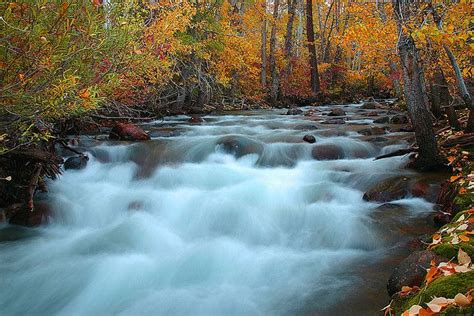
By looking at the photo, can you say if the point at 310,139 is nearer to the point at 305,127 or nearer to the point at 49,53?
the point at 305,127

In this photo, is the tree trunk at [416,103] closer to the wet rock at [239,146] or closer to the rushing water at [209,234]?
the rushing water at [209,234]

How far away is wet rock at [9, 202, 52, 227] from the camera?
5875 mm

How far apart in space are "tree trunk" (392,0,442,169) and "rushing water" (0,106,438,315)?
2.42ft

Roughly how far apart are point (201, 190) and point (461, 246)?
5.07 m

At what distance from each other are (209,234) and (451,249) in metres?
3.68

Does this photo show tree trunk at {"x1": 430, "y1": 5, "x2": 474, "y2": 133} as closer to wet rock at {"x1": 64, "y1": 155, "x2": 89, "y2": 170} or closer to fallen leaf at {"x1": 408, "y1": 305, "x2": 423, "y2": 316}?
fallen leaf at {"x1": 408, "y1": 305, "x2": 423, "y2": 316}

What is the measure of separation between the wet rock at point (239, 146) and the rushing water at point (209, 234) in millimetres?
29

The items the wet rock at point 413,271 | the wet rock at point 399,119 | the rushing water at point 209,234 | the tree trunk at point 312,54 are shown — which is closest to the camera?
the wet rock at point 413,271

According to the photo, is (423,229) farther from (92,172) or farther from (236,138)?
(92,172)

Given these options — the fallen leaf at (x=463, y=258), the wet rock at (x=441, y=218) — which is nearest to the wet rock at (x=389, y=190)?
the wet rock at (x=441, y=218)

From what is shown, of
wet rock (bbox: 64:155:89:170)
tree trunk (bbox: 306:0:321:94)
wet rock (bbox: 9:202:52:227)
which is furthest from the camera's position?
tree trunk (bbox: 306:0:321:94)

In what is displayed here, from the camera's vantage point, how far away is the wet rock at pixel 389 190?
6.24 m

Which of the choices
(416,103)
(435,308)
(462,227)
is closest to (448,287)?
(435,308)

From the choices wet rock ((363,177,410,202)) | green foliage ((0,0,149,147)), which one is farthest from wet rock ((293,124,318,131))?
green foliage ((0,0,149,147))
